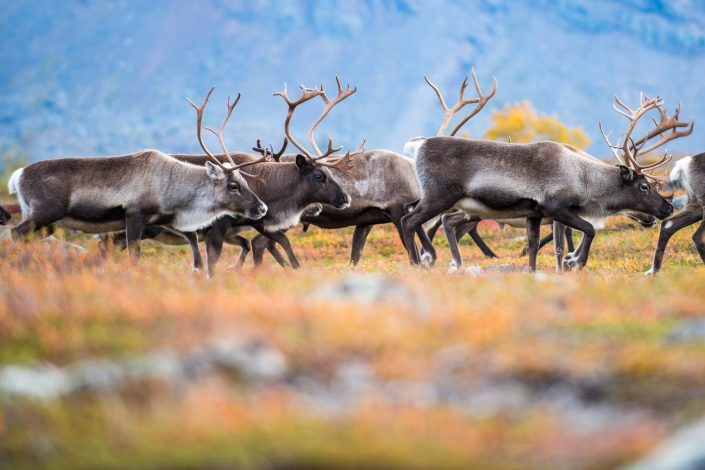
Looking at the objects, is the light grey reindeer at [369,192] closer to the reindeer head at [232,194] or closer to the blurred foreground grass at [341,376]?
the reindeer head at [232,194]

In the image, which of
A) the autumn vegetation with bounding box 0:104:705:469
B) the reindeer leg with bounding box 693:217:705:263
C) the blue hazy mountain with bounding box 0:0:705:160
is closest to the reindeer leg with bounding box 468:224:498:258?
the reindeer leg with bounding box 693:217:705:263

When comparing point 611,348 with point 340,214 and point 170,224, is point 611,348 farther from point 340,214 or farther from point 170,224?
point 340,214

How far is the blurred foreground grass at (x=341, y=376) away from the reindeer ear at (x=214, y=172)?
19.7 feet

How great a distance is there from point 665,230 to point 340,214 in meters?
4.97

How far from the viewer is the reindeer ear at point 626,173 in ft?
41.5

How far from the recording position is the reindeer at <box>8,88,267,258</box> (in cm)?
1220

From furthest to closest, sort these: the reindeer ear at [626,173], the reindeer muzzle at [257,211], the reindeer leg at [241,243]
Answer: the reindeer leg at [241,243], the reindeer muzzle at [257,211], the reindeer ear at [626,173]

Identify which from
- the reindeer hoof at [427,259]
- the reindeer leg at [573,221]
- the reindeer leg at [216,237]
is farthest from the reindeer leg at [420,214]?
the reindeer leg at [216,237]

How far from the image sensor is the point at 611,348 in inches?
217

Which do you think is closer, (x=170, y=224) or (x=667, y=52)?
(x=170, y=224)

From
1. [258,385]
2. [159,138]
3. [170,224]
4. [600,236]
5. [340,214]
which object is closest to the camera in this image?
[258,385]

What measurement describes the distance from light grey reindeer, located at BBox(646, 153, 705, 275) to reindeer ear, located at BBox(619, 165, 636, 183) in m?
0.74

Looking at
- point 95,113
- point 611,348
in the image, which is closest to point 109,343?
point 611,348

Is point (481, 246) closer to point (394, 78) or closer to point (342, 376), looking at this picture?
point (342, 376)
